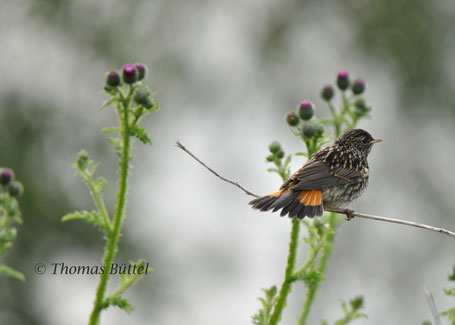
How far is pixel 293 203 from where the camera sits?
5031mm

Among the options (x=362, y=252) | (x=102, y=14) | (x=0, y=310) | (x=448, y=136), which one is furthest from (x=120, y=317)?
(x=448, y=136)

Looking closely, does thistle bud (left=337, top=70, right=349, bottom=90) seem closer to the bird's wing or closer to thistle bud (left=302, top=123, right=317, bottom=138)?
the bird's wing

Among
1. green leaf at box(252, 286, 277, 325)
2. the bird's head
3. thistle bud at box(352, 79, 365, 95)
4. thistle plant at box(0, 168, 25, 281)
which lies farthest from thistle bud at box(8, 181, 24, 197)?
the bird's head

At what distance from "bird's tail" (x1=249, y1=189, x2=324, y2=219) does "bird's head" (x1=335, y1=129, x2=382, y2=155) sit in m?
1.41

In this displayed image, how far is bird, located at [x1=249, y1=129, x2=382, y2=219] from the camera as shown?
496cm

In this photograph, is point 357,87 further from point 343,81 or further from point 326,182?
point 326,182

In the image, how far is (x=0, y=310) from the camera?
1098 cm

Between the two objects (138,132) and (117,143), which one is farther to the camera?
(117,143)

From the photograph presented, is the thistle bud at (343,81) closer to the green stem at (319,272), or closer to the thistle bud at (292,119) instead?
the thistle bud at (292,119)

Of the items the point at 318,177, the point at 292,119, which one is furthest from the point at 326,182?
the point at 292,119

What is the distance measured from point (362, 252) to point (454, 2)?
18.3 feet

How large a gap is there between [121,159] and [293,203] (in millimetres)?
1456

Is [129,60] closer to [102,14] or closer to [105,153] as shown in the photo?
[102,14]

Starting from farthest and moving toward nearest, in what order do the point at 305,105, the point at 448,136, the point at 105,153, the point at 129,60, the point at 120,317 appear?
the point at 448,136, the point at 129,60, the point at 105,153, the point at 120,317, the point at 305,105
